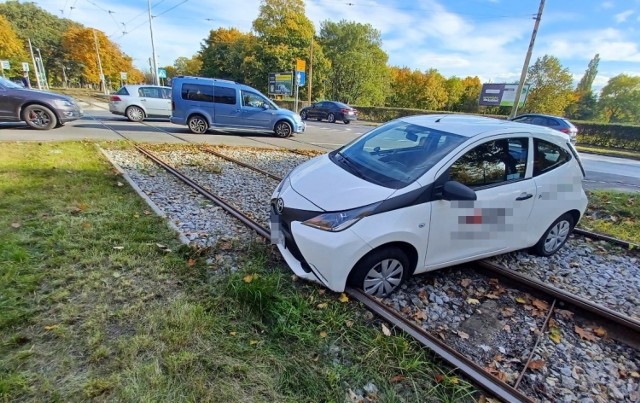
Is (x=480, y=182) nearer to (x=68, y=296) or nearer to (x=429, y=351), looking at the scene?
(x=429, y=351)

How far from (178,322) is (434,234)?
2.35 m

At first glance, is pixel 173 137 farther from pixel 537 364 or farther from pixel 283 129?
pixel 537 364

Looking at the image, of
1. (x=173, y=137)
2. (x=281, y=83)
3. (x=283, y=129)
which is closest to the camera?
(x=173, y=137)

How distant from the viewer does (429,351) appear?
2.55 metres

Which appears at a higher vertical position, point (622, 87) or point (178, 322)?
point (622, 87)

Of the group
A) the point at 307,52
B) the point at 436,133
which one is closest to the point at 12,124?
the point at 436,133

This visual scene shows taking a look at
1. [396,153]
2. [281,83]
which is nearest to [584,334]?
[396,153]

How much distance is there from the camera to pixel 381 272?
121 inches

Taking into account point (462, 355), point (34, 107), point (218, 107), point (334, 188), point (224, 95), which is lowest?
point (462, 355)

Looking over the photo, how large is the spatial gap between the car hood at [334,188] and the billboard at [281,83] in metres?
29.4

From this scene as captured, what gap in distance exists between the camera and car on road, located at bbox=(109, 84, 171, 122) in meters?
15.0

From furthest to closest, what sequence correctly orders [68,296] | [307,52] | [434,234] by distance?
[307,52] → [434,234] → [68,296]

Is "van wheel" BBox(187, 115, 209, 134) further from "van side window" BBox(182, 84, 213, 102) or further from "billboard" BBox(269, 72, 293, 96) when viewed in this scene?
"billboard" BBox(269, 72, 293, 96)

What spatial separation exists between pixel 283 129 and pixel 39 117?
8.34 m
